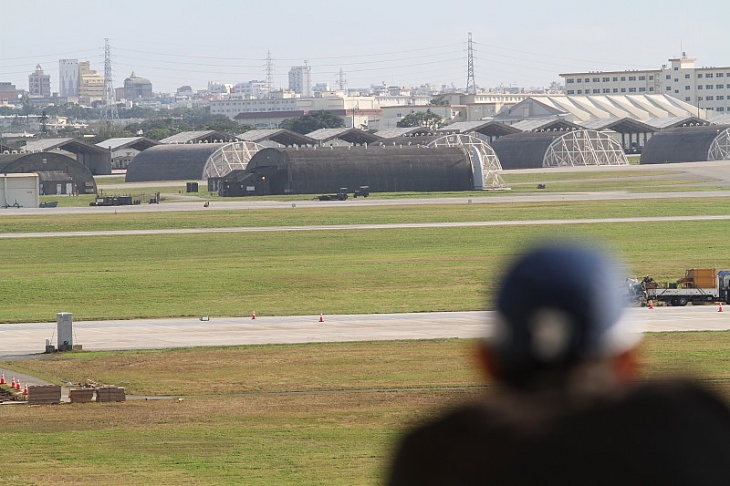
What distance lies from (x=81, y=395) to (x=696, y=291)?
36.9 meters

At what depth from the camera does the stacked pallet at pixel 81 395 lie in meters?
44.9

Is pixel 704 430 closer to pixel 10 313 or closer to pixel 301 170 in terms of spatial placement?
pixel 10 313

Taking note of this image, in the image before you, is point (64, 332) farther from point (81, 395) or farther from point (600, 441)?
point (600, 441)

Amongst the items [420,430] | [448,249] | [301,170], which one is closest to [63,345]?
[448,249]

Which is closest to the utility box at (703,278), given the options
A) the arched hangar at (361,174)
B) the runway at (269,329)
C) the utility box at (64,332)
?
the runway at (269,329)

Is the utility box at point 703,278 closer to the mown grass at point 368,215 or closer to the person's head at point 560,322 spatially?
the mown grass at point 368,215

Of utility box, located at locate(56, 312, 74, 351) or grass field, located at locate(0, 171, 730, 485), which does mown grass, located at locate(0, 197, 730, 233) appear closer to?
grass field, located at locate(0, 171, 730, 485)

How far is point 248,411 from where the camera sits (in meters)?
41.6

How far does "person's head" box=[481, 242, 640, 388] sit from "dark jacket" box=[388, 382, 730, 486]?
0.13m

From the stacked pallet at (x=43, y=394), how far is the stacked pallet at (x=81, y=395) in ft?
1.53

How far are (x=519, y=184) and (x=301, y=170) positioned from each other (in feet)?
109

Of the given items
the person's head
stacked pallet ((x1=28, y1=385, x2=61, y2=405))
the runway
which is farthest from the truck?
the person's head

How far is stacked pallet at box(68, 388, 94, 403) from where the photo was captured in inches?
1767

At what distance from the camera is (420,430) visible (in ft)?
11.3
